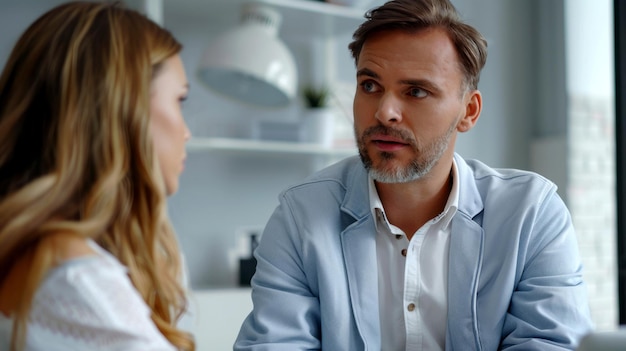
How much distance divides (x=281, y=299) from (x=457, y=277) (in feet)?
1.13

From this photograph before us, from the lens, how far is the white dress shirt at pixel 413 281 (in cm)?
136

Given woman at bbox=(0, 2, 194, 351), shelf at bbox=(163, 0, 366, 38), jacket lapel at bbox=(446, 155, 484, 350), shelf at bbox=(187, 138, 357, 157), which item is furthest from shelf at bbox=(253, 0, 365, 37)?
woman at bbox=(0, 2, 194, 351)

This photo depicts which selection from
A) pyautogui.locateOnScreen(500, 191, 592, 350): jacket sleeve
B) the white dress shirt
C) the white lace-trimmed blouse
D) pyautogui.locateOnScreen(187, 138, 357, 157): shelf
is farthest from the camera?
pyautogui.locateOnScreen(187, 138, 357, 157): shelf

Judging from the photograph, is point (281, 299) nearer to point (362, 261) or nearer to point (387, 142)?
point (362, 261)

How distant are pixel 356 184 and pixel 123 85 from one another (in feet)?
2.33

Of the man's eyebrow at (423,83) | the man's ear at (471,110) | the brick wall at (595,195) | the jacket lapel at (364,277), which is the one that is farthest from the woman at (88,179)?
the brick wall at (595,195)

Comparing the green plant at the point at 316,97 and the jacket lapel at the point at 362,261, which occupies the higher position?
the green plant at the point at 316,97

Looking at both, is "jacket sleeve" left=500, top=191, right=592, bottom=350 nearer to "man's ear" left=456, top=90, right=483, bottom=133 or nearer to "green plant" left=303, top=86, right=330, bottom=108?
"man's ear" left=456, top=90, right=483, bottom=133

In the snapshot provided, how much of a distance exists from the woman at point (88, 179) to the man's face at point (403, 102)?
541 mm

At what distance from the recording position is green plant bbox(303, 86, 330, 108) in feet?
7.97

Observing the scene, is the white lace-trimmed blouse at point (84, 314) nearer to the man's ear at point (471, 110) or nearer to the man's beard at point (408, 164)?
the man's beard at point (408, 164)

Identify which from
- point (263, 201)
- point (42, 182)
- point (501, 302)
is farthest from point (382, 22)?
point (263, 201)

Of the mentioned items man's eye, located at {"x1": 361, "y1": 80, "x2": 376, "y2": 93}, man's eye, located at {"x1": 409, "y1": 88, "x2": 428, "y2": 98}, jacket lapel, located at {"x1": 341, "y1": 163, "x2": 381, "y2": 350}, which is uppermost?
man's eye, located at {"x1": 361, "y1": 80, "x2": 376, "y2": 93}

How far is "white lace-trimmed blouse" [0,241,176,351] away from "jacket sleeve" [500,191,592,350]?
30.3 inches
